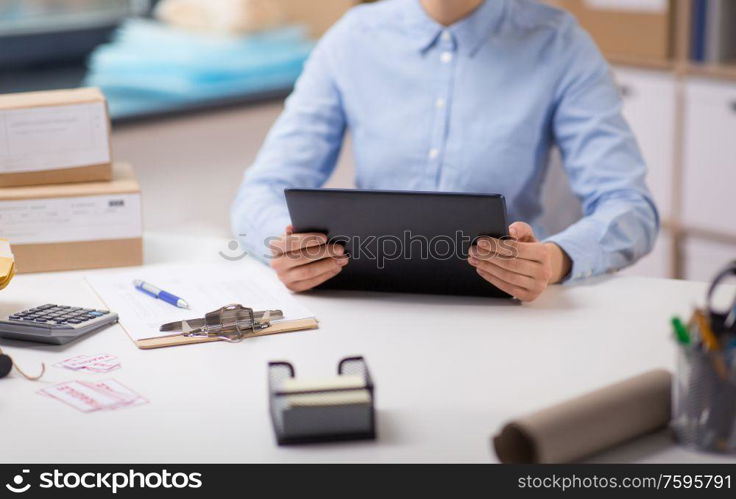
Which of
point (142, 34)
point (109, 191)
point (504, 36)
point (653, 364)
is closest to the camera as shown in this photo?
point (653, 364)

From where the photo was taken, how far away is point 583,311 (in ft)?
4.50

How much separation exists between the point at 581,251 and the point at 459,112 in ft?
1.39

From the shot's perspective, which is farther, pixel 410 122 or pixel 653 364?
pixel 410 122

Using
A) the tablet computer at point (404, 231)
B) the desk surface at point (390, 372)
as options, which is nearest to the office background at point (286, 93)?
the tablet computer at point (404, 231)

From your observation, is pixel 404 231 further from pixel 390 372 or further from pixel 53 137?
pixel 53 137

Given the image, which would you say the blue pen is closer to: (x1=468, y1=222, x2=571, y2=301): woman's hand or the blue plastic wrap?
(x1=468, y1=222, x2=571, y2=301): woman's hand

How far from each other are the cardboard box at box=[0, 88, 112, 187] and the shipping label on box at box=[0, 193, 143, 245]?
0.19 feet

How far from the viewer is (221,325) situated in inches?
51.6

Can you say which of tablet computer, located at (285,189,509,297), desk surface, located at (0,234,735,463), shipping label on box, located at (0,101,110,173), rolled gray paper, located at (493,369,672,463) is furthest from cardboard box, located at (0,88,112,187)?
rolled gray paper, located at (493,369,672,463)

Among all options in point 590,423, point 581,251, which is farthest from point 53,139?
point 590,423

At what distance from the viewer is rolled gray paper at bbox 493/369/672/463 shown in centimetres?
95

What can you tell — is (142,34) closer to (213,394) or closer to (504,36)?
(504,36)

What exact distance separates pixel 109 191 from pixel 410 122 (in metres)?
0.56
